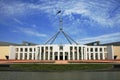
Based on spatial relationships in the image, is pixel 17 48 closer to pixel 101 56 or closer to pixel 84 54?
pixel 84 54

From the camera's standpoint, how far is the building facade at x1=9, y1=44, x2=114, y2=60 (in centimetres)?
6247

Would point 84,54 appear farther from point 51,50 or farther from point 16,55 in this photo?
point 16,55

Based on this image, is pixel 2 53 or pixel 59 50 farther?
pixel 2 53

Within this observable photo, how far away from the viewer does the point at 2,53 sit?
229 feet

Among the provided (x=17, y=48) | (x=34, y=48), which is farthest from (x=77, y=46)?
(x=17, y=48)

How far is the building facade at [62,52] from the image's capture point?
2459 inches

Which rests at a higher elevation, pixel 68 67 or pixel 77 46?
pixel 77 46

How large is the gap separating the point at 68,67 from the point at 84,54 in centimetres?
2320

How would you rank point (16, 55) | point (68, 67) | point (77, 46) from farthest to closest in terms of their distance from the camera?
point (16, 55)
point (77, 46)
point (68, 67)

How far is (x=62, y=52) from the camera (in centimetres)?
6288

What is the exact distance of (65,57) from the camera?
62.9 m

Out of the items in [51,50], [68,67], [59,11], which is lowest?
[68,67]

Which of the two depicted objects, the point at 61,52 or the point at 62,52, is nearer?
the point at 62,52

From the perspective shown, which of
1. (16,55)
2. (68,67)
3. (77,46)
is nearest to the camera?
(68,67)
